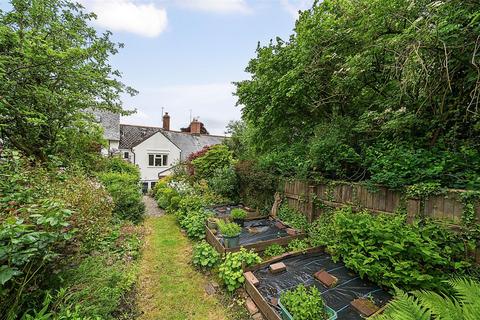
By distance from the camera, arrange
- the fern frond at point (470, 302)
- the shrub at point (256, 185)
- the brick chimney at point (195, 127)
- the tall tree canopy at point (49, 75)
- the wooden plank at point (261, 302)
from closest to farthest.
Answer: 1. the fern frond at point (470, 302)
2. the wooden plank at point (261, 302)
3. the tall tree canopy at point (49, 75)
4. the shrub at point (256, 185)
5. the brick chimney at point (195, 127)

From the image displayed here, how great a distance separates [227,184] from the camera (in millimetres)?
8836

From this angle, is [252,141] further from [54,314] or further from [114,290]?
[54,314]

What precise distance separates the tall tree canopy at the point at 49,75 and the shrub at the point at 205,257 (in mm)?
4641

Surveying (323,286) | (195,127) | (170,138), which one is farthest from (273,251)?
(195,127)

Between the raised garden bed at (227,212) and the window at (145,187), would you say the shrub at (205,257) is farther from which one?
the window at (145,187)

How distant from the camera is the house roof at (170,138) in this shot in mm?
18078

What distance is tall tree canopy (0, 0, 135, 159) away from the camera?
174 inches

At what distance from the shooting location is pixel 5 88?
14.4 feet

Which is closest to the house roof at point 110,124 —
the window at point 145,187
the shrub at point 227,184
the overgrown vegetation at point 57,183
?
the window at point 145,187

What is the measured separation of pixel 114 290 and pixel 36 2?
694 centimetres

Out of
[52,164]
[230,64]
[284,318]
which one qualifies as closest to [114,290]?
[284,318]

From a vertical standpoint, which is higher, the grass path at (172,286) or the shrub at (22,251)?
the shrub at (22,251)

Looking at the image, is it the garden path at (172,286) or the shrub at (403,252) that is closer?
the shrub at (403,252)

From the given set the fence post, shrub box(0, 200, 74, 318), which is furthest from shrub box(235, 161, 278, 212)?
shrub box(0, 200, 74, 318)
